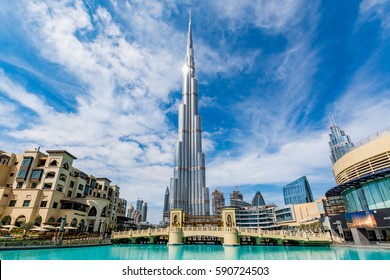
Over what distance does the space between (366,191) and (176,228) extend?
36438 millimetres

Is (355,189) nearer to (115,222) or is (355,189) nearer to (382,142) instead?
(382,142)

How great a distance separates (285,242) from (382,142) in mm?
24868

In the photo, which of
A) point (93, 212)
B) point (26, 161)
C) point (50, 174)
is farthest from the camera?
point (93, 212)

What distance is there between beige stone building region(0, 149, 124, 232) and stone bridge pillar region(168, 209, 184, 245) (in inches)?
729

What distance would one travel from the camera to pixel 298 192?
16000 cm

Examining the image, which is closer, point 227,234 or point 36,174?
point 227,234

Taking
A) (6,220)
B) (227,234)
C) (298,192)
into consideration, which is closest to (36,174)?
(6,220)

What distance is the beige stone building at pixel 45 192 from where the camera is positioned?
36062 millimetres

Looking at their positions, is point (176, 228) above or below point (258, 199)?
below

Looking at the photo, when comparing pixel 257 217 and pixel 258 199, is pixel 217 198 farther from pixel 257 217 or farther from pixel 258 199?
pixel 257 217

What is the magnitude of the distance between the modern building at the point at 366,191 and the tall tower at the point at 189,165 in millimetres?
100083

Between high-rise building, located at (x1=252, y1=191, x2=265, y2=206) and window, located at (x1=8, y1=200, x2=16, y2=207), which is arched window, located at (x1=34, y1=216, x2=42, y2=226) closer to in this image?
window, located at (x1=8, y1=200, x2=16, y2=207)

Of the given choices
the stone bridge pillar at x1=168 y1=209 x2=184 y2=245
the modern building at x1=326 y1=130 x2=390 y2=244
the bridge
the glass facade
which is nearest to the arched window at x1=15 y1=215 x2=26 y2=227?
the bridge
